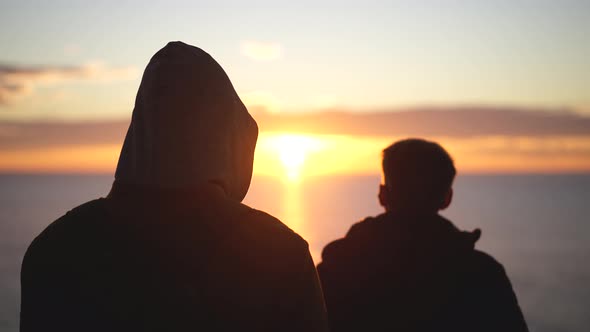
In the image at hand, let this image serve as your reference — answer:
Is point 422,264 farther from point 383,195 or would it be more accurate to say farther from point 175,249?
point 175,249

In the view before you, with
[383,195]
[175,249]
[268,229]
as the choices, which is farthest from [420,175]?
[175,249]

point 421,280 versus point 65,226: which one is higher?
point 65,226

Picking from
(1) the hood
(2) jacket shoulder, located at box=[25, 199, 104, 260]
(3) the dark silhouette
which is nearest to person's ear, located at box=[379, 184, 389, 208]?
(3) the dark silhouette

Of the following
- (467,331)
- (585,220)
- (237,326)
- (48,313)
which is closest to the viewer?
(237,326)

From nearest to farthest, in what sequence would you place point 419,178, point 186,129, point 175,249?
point 175,249 < point 186,129 < point 419,178

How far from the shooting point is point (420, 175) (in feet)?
11.6

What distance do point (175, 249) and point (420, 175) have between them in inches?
61.6

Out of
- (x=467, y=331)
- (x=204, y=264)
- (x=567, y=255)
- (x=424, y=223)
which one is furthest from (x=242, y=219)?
(x=567, y=255)

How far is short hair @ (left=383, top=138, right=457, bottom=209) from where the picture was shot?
3547 mm

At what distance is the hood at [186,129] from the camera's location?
244cm

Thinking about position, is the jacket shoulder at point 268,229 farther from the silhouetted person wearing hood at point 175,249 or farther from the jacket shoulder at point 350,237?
the jacket shoulder at point 350,237

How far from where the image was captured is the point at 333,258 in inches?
148

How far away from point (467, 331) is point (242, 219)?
5.43ft

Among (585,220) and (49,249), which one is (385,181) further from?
(585,220)
